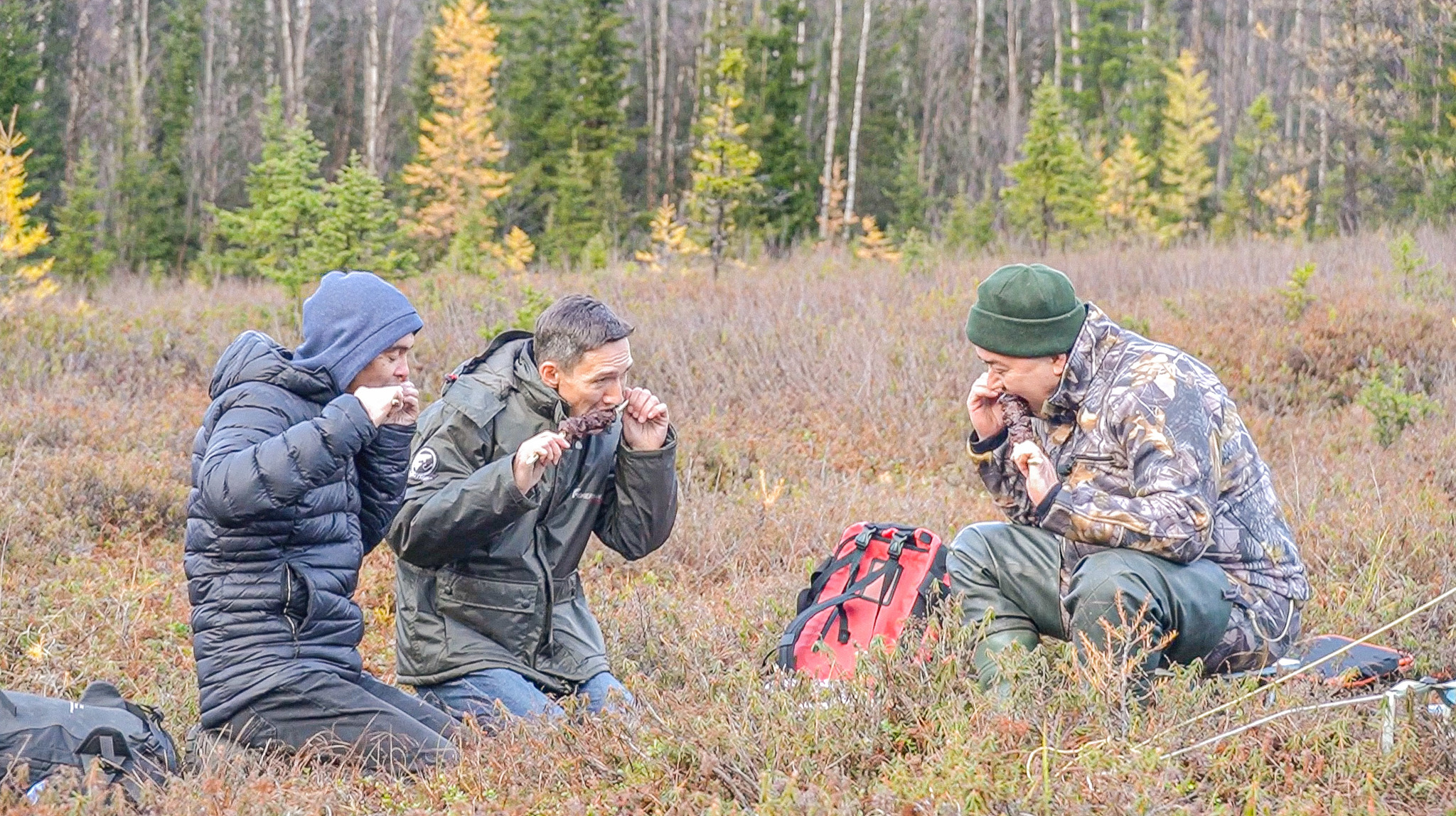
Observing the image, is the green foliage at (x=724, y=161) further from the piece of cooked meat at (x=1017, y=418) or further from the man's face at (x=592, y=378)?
the piece of cooked meat at (x=1017, y=418)

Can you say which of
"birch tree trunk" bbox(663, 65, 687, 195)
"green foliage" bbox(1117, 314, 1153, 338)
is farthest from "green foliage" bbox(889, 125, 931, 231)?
"green foliage" bbox(1117, 314, 1153, 338)

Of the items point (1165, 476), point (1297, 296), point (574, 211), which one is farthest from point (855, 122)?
point (1165, 476)

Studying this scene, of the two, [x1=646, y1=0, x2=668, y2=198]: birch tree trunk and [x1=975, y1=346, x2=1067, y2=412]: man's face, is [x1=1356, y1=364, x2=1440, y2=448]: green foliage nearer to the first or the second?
[x1=975, y1=346, x2=1067, y2=412]: man's face

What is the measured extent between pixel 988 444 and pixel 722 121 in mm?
15100

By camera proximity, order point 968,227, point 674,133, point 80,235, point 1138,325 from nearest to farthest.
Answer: point 1138,325
point 968,227
point 80,235
point 674,133

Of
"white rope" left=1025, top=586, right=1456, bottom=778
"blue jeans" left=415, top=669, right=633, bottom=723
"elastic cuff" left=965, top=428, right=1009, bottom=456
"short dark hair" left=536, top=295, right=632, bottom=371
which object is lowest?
"blue jeans" left=415, top=669, right=633, bottom=723

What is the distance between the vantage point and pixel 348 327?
4094 mm

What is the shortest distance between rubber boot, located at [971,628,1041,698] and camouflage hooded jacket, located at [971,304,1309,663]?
11.1 inches

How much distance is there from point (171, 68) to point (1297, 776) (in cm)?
3371

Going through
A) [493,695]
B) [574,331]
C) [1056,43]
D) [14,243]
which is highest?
[1056,43]

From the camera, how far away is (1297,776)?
3105 millimetres

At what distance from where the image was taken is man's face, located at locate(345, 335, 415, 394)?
416cm

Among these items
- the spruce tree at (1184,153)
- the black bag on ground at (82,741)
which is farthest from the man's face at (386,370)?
the spruce tree at (1184,153)

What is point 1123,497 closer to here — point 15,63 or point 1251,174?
point 15,63
